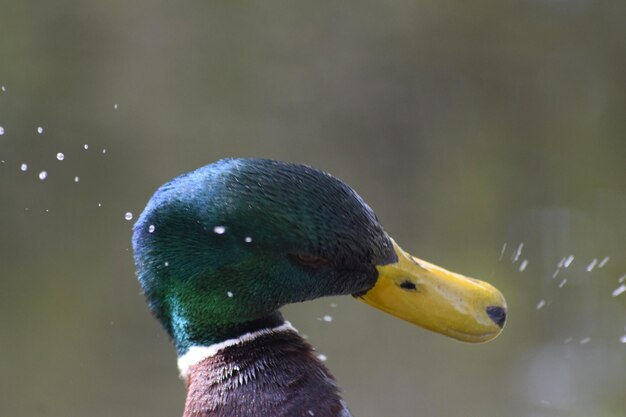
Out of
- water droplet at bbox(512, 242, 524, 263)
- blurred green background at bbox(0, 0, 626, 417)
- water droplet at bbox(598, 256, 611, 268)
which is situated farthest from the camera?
water droplet at bbox(598, 256, 611, 268)

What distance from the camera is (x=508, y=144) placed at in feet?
14.1

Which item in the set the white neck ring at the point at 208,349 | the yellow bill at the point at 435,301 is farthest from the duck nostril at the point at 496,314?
the white neck ring at the point at 208,349

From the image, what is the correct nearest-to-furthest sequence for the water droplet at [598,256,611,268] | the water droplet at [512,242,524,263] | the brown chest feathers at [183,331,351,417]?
the brown chest feathers at [183,331,351,417] → the water droplet at [512,242,524,263] → the water droplet at [598,256,611,268]

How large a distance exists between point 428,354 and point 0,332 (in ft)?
5.58

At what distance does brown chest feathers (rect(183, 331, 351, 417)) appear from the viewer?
154 cm

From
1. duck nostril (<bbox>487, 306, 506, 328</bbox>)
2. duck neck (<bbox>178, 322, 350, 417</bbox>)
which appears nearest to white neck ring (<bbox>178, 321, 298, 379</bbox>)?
duck neck (<bbox>178, 322, 350, 417</bbox>)

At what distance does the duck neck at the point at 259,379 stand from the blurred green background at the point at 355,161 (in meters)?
2.22

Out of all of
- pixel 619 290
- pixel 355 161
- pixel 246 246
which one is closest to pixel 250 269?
pixel 246 246

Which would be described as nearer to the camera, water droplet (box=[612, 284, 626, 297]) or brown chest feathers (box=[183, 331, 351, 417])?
brown chest feathers (box=[183, 331, 351, 417])

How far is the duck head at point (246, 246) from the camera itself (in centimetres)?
157

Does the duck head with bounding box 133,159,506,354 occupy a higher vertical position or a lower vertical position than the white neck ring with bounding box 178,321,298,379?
higher

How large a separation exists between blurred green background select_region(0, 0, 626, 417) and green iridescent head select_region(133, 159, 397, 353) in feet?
7.29

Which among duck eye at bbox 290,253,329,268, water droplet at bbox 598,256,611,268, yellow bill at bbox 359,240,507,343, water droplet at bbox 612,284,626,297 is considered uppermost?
duck eye at bbox 290,253,329,268

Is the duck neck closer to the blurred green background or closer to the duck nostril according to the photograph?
the duck nostril
